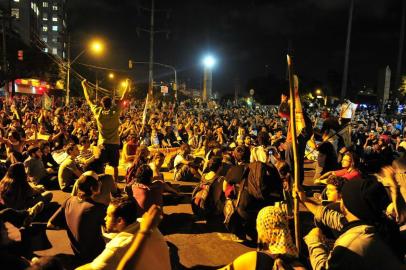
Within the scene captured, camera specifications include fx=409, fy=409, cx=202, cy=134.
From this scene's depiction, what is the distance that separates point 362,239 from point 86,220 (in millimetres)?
2964

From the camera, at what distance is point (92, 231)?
14.6 ft

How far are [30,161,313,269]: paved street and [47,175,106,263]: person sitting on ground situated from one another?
0.80 meters

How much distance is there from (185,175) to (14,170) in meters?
5.06

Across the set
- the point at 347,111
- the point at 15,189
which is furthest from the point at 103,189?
the point at 347,111

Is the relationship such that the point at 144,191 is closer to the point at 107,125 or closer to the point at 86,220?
the point at 86,220

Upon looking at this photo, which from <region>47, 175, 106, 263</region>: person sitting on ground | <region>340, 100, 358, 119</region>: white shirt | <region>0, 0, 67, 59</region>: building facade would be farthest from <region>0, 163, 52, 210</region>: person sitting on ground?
<region>0, 0, 67, 59</region>: building facade

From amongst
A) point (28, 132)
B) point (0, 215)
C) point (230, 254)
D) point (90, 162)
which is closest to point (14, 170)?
point (0, 215)

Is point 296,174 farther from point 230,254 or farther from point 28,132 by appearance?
point 28,132

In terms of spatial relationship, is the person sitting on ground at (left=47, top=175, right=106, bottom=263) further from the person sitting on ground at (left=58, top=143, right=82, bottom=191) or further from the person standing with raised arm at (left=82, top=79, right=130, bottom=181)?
the person sitting on ground at (left=58, top=143, right=82, bottom=191)

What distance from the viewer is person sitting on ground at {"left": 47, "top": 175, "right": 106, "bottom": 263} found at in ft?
14.7

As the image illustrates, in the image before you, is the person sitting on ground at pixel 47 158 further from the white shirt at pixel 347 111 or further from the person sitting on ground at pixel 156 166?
the white shirt at pixel 347 111

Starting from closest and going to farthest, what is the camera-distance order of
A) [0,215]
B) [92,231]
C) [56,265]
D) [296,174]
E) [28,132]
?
[56,265], [296,174], [92,231], [0,215], [28,132]

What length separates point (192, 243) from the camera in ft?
19.5

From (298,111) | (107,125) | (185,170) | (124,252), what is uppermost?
(298,111)
